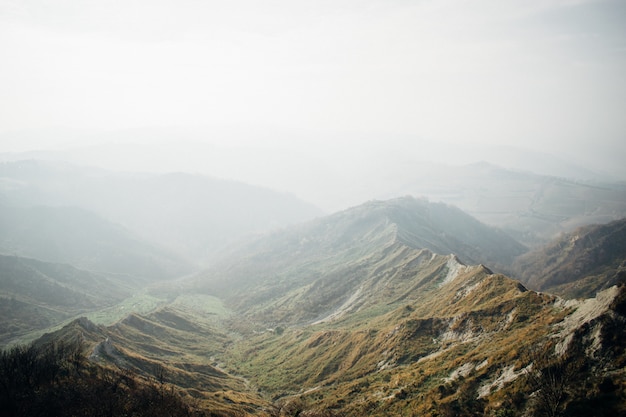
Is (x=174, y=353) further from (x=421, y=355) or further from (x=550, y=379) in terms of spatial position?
(x=550, y=379)

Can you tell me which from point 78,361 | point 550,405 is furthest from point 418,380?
point 78,361

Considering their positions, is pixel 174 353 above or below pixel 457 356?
below

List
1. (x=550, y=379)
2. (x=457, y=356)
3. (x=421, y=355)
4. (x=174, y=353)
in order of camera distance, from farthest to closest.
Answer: (x=174, y=353), (x=421, y=355), (x=457, y=356), (x=550, y=379)

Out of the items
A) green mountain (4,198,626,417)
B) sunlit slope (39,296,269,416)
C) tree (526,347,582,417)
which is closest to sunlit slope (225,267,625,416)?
green mountain (4,198,626,417)

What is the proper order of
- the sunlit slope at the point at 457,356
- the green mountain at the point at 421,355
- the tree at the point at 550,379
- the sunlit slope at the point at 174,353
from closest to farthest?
the tree at the point at 550,379 → the green mountain at the point at 421,355 → the sunlit slope at the point at 457,356 → the sunlit slope at the point at 174,353

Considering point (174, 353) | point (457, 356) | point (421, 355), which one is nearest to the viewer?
point (457, 356)

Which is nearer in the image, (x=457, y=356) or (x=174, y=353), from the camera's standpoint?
(x=457, y=356)

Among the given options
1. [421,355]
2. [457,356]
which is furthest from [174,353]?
[457,356]

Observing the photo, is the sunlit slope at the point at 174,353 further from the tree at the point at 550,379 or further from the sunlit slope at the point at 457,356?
the tree at the point at 550,379

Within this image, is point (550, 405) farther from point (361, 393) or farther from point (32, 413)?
point (32, 413)

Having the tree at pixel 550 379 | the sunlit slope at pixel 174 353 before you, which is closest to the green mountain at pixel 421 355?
the tree at pixel 550 379

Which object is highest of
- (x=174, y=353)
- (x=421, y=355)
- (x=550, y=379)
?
(x=550, y=379)

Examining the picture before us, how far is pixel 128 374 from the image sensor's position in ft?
266

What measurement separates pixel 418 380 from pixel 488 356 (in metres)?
13.8
